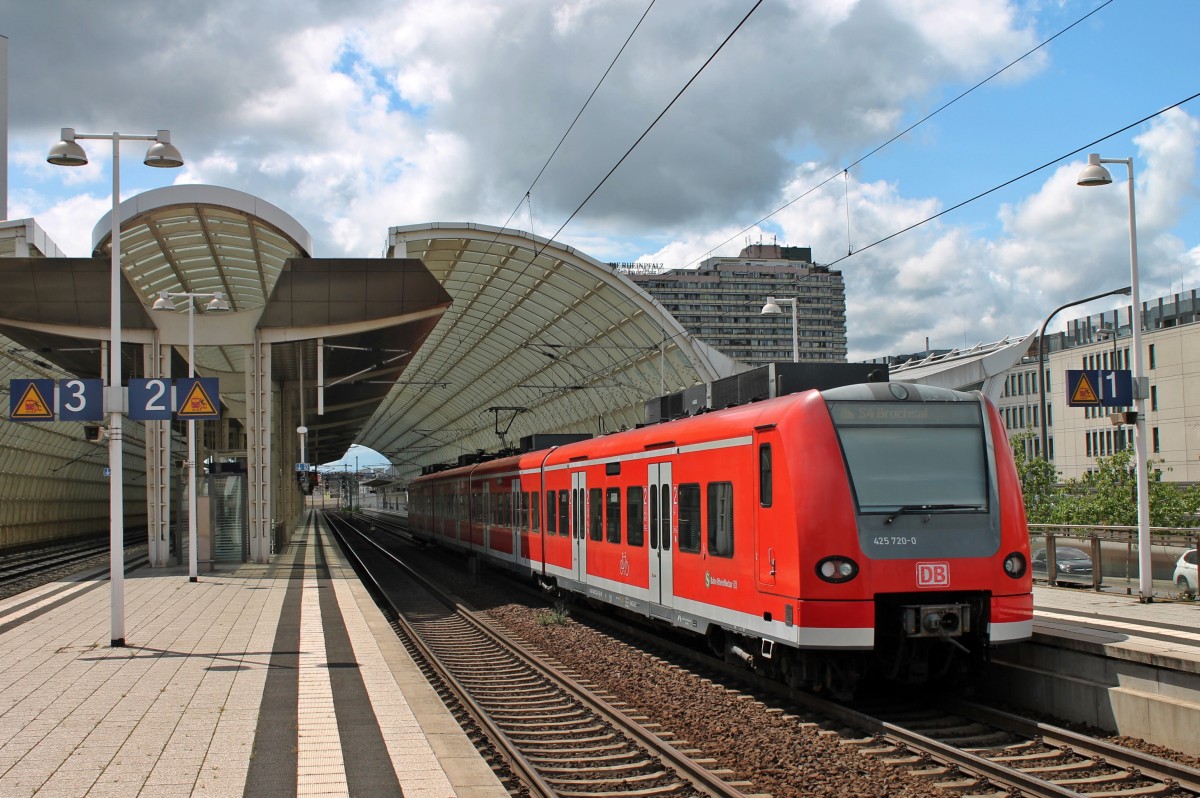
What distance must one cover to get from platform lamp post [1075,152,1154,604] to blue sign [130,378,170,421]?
12789 mm

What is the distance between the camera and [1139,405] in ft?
51.3

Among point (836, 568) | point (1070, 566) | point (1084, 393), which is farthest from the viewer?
point (1070, 566)

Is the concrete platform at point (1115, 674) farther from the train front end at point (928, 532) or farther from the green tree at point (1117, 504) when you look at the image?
the green tree at point (1117, 504)

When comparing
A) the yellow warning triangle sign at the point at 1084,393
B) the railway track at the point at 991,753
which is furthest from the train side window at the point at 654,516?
the yellow warning triangle sign at the point at 1084,393

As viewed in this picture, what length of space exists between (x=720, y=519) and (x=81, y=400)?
8.64 m

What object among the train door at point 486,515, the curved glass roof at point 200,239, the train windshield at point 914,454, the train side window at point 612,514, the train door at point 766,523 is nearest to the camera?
the train windshield at point 914,454

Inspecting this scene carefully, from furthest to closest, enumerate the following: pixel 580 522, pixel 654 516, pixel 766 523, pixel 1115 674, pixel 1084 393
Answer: pixel 580 522 → pixel 1084 393 → pixel 654 516 → pixel 766 523 → pixel 1115 674

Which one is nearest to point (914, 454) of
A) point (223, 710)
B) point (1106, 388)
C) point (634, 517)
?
point (634, 517)

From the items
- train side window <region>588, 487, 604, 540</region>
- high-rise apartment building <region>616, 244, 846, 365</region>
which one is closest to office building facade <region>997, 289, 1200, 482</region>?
train side window <region>588, 487, 604, 540</region>

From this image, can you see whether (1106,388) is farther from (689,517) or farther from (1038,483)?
(1038,483)

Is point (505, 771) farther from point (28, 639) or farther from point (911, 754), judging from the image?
point (28, 639)

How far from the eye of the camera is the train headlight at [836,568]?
31.5 feet

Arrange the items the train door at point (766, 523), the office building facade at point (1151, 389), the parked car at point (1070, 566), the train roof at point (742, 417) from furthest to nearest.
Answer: the office building facade at point (1151, 389)
the parked car at point (1070, 566)
the train roof at point (742, 417)
the train door at point (766, 523)

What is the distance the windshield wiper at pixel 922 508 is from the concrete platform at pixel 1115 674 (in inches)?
54.8
